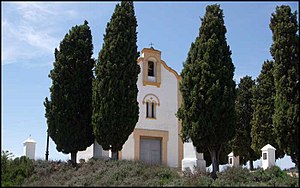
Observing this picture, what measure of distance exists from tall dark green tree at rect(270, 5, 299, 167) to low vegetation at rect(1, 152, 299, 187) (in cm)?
162

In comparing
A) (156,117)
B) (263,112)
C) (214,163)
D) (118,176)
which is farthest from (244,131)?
(118,176)

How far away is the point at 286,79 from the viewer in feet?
62.6

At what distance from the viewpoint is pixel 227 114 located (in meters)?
20.3

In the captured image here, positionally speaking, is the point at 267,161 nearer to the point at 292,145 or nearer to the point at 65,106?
the point at 292,145

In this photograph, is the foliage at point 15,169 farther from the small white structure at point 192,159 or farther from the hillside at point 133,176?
the small white structure at point 192,159

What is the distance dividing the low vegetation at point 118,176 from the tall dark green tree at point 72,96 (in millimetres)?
1825

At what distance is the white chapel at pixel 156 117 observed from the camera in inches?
1037

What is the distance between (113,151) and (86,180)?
4.47 meters

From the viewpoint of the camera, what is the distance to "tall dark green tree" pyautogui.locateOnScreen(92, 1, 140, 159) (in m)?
21.1

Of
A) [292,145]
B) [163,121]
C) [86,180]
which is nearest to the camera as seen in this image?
[86,180]

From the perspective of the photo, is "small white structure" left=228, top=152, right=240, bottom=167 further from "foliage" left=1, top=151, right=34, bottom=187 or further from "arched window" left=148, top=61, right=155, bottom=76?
"foliage" left=1, top=151, right=34, bottom=187

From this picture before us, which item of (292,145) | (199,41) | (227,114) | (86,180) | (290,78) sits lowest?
(86,180)

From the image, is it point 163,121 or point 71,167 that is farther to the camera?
point 163,121

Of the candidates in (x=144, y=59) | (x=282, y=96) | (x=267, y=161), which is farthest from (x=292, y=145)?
(x=144, y=59)
